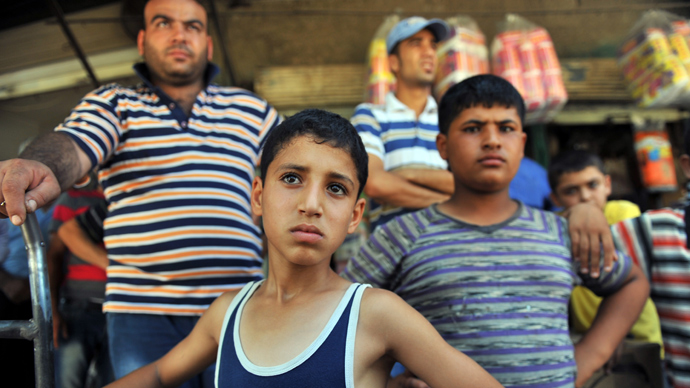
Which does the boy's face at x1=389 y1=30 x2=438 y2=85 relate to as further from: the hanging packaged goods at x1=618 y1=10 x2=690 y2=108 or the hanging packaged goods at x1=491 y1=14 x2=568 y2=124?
the hanging packaged goods at x1=618 y1=10 x2=690 y2=108

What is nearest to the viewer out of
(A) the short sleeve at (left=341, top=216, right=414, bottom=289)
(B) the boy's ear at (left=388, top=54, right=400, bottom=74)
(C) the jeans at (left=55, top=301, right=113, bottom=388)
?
(A) the short sleeve at (left=341, top=216, right=414, bottom=289)

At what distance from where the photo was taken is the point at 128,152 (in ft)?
5.65

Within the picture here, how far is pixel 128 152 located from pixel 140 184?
13cm

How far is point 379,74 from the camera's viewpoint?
348 cm

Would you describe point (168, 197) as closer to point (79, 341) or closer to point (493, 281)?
point (493, 281)

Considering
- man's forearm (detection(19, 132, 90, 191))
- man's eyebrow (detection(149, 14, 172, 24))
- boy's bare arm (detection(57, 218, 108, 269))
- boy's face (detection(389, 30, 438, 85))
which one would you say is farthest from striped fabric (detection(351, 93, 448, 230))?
boy's bare arm (detection(57, 218, 108, 269))

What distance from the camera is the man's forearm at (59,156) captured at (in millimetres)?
1298

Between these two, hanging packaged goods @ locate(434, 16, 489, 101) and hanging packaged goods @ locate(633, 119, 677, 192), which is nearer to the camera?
hanging packaged goods @ locate(434, 16, 489, 101)

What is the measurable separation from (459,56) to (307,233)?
266 cm

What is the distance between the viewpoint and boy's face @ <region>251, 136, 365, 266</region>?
3.59ft

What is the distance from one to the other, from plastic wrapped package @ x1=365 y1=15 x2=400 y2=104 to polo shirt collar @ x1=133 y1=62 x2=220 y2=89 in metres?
1.56

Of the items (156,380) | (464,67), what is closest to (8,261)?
(156,380)

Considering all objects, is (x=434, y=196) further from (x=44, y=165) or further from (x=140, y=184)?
(x=44, y=165)

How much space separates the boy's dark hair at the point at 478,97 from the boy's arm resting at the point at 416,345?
796 millimetres
